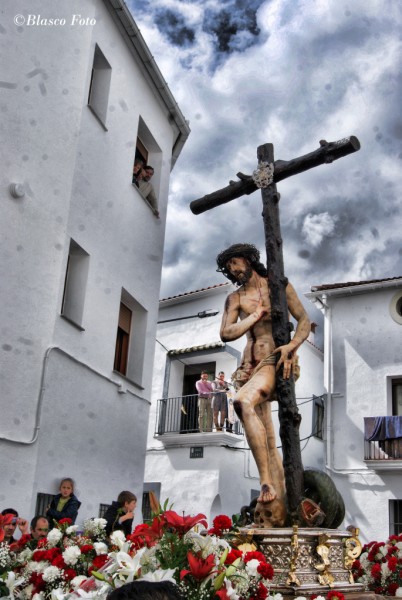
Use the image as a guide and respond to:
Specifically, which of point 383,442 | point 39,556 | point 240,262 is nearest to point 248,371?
point 240,262

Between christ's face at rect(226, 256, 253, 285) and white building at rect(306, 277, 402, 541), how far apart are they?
497 inches

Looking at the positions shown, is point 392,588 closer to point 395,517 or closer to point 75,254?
point 75,254

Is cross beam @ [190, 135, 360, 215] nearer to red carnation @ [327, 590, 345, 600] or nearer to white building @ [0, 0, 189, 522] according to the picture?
red carnation @ [327, 590, 345, 600]

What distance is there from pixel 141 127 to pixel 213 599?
36.0 ft

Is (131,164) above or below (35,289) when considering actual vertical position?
above

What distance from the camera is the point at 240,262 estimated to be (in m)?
5.22

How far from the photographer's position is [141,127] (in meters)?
12.6

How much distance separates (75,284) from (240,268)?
5.09 meters

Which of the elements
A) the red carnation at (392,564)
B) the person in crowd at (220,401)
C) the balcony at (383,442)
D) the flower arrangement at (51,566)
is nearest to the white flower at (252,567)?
the flower arrangement at (51,566)

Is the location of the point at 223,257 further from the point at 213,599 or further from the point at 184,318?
the point at 184,318

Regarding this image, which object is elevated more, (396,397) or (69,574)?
(396,397)

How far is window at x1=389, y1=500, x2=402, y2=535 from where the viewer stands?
54.5 feet

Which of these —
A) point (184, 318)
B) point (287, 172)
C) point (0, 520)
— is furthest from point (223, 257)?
point (184, 318)

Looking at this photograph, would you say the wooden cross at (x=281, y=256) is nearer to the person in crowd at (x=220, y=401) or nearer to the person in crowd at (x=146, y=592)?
the person in crowd at (x=146, y=592)
